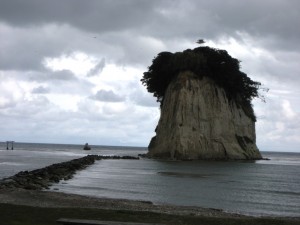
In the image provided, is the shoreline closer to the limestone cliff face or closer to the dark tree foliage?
the limestone cliff face

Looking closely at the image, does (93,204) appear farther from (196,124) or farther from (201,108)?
(201,108)

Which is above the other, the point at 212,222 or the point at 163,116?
the point at 163,116

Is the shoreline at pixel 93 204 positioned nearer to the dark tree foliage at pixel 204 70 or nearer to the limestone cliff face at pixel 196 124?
the limestone cliff face at pixel 196 124

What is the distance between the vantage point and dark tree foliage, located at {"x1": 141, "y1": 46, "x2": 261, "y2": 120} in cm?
8800

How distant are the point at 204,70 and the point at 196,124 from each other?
11019 millimetres

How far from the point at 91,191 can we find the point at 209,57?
200ft

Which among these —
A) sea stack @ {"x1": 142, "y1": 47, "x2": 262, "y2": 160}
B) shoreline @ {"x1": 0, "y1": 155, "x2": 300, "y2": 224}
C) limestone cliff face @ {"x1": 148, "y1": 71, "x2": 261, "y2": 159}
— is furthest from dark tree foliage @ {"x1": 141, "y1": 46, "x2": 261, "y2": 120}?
shoreline @ {"x1": 0, "y1": 155, "x2": 300, "y2": 224}

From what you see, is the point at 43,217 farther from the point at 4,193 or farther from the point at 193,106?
the point at 193,106

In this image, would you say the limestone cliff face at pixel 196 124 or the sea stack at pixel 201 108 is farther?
the sea stack at pixel 201 108

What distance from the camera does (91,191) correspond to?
3306cm

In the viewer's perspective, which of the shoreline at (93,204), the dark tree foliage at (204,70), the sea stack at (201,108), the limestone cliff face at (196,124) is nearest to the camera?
the shoreline at (93,204)

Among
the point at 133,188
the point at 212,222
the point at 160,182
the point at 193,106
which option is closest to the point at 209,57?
the point at 193,106

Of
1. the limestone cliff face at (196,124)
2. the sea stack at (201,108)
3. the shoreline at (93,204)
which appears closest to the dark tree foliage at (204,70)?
the sea stack at (201,108)

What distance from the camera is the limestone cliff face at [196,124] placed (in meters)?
83.5
